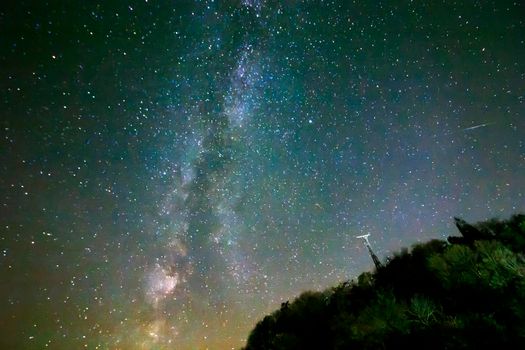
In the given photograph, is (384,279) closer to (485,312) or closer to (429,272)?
(429,272)

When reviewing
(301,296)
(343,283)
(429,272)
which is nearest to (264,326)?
(301,296)

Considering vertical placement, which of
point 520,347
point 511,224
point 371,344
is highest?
point 511,224

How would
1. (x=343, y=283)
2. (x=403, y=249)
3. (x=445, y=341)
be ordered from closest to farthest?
1. (x=445, y=341)
2. (x=403, y=249)
3. (x=343, y=283)

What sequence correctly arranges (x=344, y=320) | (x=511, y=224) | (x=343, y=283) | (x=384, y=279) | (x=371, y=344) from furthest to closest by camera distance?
(x=343, y=283)
(x=384, y=279)
(x=511, y=224)
(x=344, y=320)
(x=371, y=344)

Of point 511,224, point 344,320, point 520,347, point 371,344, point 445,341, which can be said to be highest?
point 511,224

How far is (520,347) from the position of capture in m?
7.29

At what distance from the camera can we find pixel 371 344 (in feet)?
30.8

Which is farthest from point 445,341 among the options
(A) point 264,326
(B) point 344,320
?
(A) point 264,326

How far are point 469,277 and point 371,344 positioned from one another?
3.26m

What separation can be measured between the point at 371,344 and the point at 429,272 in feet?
13.8

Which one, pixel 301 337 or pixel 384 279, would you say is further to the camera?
pixel 384 279

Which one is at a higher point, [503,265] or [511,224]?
[511,224]

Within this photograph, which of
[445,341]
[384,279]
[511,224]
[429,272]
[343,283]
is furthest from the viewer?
[343,283]

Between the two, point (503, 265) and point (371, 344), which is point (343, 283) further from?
point (503, 265)
